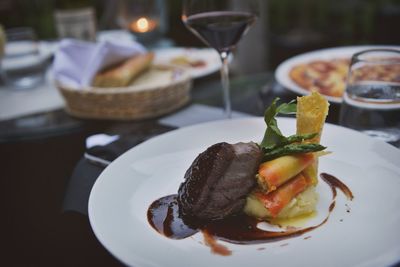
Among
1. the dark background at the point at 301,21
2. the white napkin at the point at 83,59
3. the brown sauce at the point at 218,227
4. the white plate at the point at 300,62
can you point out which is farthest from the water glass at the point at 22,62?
the dark background at the point at 301,21

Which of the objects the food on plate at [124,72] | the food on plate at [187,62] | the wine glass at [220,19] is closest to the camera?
the wine glass at [220,19]

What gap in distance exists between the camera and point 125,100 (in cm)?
143

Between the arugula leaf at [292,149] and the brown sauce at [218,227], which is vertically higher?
the arugula leaf at [292,149]

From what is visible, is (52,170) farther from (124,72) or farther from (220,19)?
(220,19)

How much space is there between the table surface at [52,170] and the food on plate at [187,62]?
0.54 feet

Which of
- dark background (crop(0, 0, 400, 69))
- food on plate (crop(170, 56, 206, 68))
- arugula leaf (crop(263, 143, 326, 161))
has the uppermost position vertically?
arugula leaf (crop(263, 143, 326, 161))

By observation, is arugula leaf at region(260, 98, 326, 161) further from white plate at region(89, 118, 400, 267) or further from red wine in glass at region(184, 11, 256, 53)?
red wine in glass at region(184, 11, 256, 53)

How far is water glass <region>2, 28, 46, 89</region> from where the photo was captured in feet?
5.95

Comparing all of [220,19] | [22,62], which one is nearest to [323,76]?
[220,19]

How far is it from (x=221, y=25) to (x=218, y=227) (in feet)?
2.06

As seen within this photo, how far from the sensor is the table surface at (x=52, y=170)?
978 millimetres

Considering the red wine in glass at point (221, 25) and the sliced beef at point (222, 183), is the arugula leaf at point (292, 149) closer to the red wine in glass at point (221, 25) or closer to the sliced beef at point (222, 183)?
the sliced beef at point (222, 183)

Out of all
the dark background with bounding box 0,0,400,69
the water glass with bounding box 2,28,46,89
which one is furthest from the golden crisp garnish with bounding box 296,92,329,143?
the dark background with bounding box 0,0,400,69

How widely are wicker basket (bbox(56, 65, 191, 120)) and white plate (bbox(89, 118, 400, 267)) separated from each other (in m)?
0.38
